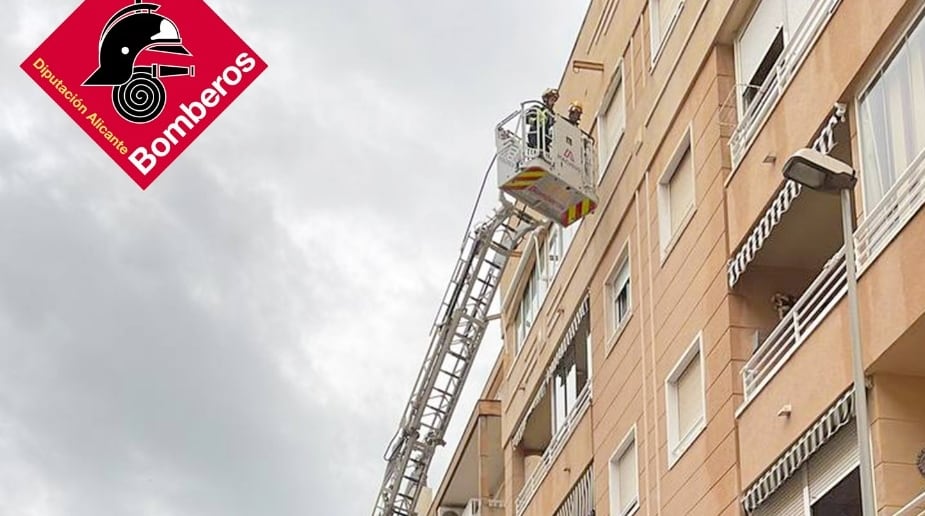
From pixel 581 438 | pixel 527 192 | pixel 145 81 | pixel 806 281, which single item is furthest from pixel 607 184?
pixel 145 81

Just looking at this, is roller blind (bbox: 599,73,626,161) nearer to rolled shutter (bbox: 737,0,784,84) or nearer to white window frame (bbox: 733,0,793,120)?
white window frame (bbox: 733,0,793,120)

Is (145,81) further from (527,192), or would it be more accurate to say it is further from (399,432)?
(399,432)

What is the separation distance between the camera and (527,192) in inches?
1208

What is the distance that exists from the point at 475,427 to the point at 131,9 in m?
21.9

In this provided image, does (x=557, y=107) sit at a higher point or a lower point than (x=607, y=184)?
higher

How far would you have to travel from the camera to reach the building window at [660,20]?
26906mm

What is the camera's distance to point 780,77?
2130 centimetres

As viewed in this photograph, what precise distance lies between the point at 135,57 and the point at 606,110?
1086cm

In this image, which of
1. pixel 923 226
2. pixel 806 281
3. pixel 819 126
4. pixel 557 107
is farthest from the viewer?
pixel 557 107

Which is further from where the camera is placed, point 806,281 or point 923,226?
point 806,281

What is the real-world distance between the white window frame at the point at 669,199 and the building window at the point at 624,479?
324 centimetres

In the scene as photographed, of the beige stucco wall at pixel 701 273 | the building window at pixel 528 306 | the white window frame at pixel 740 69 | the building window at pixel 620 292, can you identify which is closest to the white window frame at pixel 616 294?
the building window at pixel 620 292

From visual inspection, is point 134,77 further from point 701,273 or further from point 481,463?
point 481,463

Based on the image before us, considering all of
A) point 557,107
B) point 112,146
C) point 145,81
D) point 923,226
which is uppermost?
point 557,107
